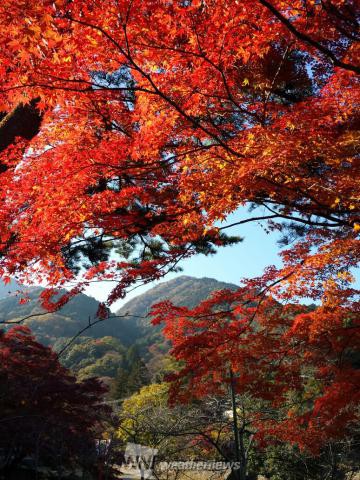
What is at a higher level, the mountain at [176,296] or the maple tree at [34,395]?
the mountain at [176,296]

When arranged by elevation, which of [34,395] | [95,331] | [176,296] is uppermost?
[176,296]

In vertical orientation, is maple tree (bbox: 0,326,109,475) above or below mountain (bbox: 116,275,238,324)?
below

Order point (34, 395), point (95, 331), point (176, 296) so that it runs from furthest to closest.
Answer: point (176, 296), point (95, 331), point (34, 395)

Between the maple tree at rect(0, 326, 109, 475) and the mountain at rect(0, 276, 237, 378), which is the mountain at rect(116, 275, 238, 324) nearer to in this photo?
the mountain at rect(0, 276, 237, 378)

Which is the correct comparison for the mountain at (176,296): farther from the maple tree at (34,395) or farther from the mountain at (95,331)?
the maple tree at (34,395)

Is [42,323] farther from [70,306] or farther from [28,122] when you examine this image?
[28,122]

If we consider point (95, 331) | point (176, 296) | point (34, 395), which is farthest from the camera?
point (176, 296)

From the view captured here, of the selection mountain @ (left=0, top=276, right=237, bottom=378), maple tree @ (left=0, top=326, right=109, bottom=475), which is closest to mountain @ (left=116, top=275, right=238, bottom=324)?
mountain @ (left=0, top=276, right=237, bottom=378)

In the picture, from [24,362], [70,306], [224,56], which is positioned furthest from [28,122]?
[70,306]

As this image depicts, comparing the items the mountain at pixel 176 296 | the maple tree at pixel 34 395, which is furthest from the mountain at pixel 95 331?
the maple tree at pixel 34 395

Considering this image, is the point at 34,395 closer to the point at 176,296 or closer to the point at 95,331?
the point at 95,331

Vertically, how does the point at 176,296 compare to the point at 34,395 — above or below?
above

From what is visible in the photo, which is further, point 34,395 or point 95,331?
point 95,331

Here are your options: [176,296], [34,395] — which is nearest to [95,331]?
[176,296]
